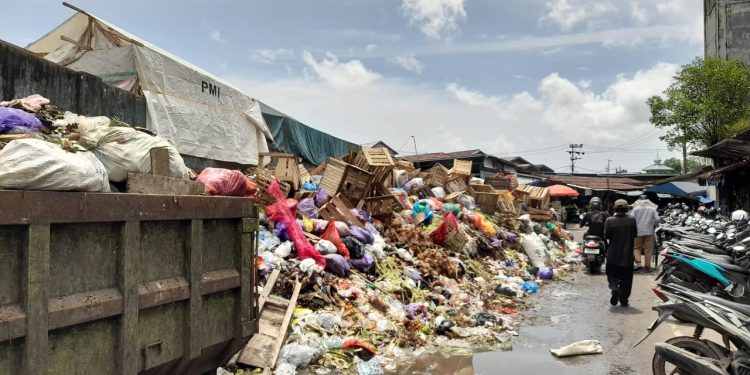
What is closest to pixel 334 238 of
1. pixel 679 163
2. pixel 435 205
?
pixel 435 205

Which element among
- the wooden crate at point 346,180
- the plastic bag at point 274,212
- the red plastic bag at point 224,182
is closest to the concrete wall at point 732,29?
the wooden crate at point 346,180

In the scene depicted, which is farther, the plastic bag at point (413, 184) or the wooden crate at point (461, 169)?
the wooden crate at point (461, 169)

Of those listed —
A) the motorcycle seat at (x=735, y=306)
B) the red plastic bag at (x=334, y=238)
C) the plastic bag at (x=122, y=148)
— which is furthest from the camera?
the red plastic bag at (x=334, y=238)

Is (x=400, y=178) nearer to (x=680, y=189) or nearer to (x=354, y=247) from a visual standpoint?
(x=354, y=247)

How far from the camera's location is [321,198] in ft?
32.7

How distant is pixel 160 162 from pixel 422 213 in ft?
29.1

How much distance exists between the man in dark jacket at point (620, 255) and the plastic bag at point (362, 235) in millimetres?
3701

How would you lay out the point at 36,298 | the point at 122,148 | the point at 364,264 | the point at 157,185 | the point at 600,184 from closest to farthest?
1. the point at 36,298
2. the point at 157,185
3. the point at 122,148
4. the point at 364,264
5. the point at 600,184

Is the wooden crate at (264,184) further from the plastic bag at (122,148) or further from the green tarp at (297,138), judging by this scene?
the green tarp at (297,138)

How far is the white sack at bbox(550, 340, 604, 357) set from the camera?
19.5 ft

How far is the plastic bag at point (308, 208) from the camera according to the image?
9.37m

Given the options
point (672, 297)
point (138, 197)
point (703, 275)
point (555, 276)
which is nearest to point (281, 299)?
point (138, 197)

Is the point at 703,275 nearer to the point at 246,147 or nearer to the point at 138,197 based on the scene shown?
the point at 138,197

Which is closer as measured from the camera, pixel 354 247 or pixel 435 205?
pixel 354 247
